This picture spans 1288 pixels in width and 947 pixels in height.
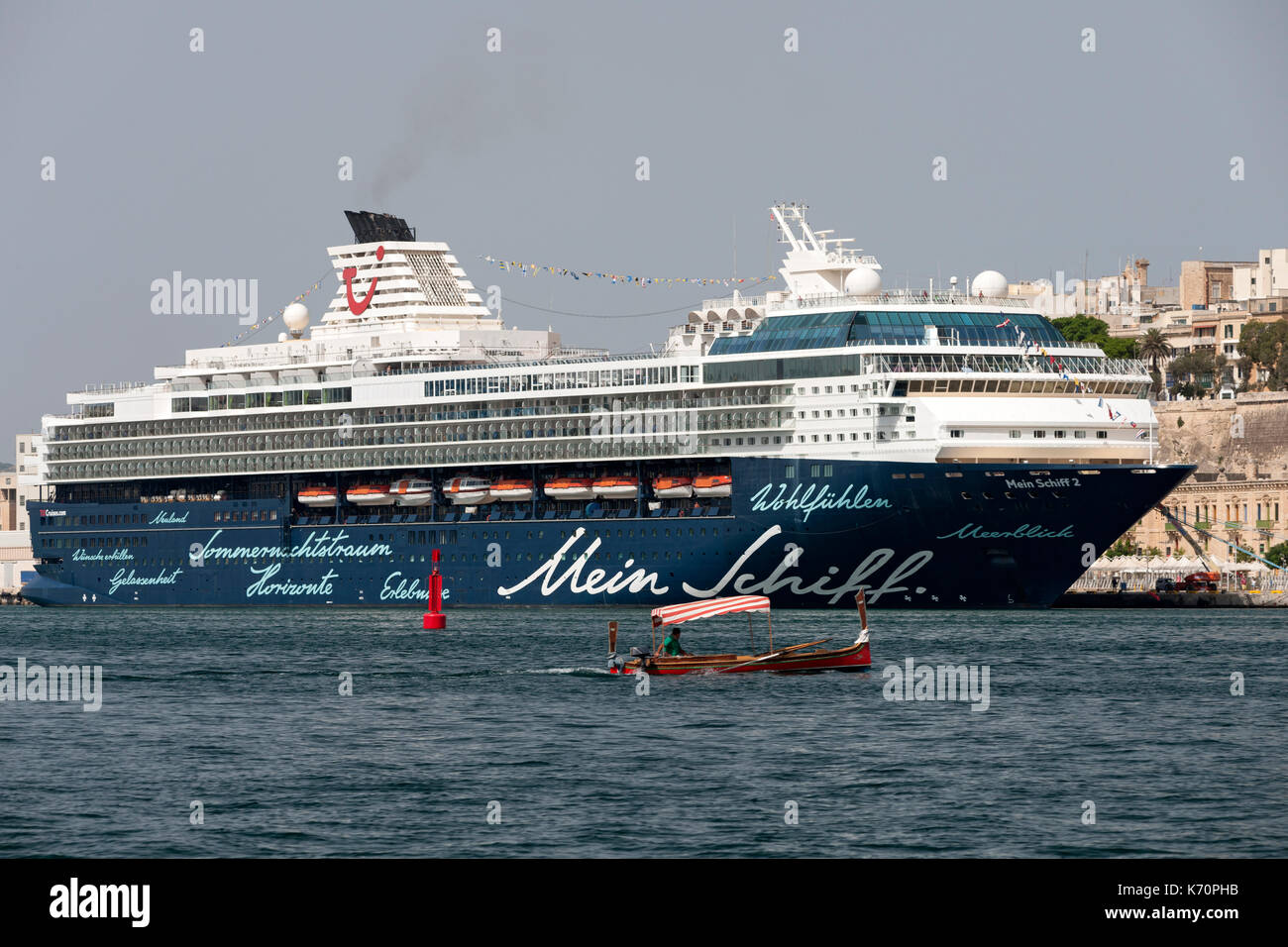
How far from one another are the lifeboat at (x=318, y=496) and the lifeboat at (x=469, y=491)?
8600 millimetres

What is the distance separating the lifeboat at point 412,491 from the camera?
10600 cm

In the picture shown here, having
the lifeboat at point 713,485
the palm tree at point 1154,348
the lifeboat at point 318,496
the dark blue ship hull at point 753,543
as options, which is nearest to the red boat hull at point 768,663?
the dark blue ship hull at point 753,543

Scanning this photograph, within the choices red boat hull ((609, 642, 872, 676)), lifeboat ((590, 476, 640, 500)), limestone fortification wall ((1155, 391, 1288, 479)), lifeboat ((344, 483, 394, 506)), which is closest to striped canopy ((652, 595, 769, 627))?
red boat hull ((609, 642, 872, 676))

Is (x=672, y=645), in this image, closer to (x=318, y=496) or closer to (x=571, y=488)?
(x=571, y=488)

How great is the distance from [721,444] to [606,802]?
58552 millimetres

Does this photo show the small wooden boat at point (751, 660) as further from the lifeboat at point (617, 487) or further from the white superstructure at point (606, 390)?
the lifeboat at point (617, 487)

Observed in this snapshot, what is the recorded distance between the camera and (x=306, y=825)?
3350 cm

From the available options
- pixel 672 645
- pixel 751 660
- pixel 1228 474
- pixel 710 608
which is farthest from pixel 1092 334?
pixel 710 608

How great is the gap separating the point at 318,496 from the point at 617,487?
21891 mm

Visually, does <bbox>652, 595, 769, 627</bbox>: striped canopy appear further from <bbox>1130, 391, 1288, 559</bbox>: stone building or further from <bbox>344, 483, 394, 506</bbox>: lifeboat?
<bbox>1130, 391, 1288, 559</bbox>: stone building

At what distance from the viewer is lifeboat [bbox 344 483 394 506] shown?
108 m

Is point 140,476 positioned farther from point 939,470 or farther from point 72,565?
point 939,470
